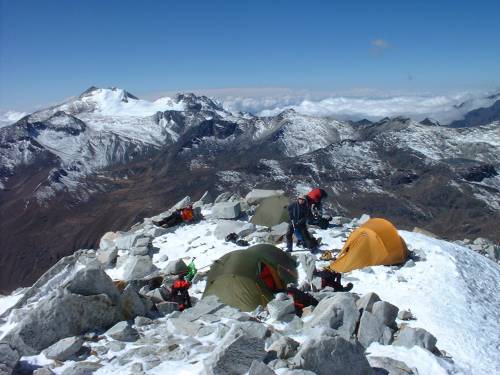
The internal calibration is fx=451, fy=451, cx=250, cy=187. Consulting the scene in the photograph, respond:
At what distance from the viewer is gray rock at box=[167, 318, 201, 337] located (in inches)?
611

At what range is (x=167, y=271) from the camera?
2520 cm

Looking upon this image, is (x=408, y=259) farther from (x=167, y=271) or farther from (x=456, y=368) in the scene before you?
(x=167, y=271)

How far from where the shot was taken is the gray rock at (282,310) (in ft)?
55.1

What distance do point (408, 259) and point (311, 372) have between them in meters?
14.3

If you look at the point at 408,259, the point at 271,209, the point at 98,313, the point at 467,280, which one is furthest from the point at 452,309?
the point at 271,209

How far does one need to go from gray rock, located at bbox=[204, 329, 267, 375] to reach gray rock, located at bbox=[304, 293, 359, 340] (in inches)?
135

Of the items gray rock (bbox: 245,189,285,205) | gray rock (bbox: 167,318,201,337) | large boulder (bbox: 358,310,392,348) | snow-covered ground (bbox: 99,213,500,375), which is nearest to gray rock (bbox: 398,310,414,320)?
snow-covered ground (bbox: 99,213,500,375)

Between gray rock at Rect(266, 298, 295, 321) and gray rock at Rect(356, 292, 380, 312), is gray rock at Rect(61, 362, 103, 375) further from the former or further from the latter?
gray rock at Rect(356, 292, 380, 312)

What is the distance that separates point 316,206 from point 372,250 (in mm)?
5595

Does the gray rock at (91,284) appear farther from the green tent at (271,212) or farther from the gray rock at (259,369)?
the green tent at (271,212)

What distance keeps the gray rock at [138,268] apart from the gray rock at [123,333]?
1049 centimetres

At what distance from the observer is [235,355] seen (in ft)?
39.0

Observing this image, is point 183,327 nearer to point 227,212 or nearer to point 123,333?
point 123,333

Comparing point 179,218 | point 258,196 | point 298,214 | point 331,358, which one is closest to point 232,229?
point 179,218
